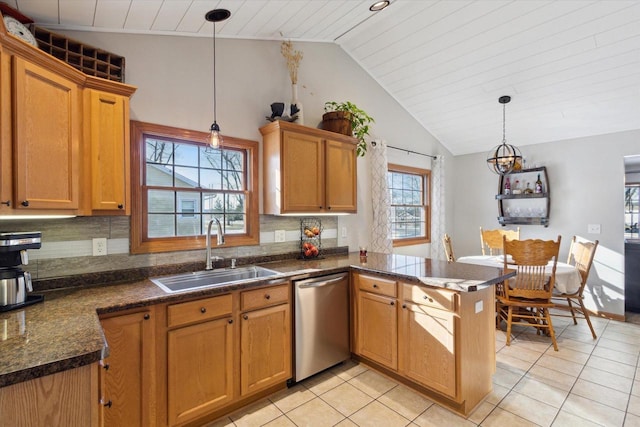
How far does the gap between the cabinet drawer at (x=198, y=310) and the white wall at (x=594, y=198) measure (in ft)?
15.0

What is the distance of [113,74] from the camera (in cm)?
212

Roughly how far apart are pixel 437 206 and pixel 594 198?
1.91m

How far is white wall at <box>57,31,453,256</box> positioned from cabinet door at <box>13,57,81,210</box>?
23.9 inches

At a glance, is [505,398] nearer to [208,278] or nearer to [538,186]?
[208,278]

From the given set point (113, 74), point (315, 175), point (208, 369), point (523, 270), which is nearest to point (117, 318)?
point (208, 369)

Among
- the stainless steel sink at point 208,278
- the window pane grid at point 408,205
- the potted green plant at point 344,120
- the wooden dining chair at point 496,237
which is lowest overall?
the stainless steel sink at point 208,278

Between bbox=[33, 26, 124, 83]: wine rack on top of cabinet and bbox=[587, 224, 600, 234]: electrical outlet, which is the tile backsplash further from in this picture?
bbox=[587, 224, 600, 234]: electrical outlet

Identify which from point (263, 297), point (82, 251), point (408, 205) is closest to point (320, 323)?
point (263, 297)

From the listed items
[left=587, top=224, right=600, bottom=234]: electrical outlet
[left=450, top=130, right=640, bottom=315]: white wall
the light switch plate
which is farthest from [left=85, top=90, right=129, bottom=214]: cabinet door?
[left=587, top=224, right=600, bottom=234]: electrical outlet

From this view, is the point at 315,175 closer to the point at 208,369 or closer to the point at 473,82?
the point at 208,369

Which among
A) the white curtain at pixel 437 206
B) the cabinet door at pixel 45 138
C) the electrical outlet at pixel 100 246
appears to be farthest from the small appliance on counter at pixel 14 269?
the white curtain at pixel 437 206

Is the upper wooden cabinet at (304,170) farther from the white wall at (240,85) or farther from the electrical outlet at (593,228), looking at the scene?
the electrical outlet at (593,228)

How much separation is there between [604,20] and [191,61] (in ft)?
11.4

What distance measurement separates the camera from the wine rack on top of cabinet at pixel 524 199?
4430 mm
